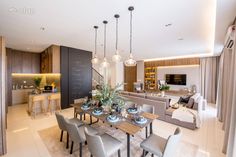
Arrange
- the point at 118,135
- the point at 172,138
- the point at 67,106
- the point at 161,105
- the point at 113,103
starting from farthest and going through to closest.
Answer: the point at 67,106
the point at 161,105
the point at 118,135
the point at 113,103
the point at 172,138

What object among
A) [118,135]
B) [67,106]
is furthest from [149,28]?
[67,106]

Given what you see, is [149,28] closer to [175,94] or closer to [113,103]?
[113,103]

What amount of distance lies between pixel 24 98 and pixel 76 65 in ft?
11.6

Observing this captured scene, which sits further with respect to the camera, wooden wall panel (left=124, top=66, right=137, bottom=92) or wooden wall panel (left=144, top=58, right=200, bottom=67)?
wooden wall panel (left=124, top=66, right=137, bottom=92)

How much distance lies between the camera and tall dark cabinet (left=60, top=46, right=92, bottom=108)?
5.43 metres

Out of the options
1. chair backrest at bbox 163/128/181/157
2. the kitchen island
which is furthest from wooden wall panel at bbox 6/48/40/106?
chair backrest at bbox 163/128/181/157

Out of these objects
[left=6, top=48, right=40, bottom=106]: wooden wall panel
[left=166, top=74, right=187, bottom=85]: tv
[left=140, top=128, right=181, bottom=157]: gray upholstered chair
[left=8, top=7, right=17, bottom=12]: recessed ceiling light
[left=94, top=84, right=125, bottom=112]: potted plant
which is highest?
[left=8, top=7, right=17, bottom=12]: recessed ceiling light

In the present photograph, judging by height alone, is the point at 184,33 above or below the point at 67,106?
above

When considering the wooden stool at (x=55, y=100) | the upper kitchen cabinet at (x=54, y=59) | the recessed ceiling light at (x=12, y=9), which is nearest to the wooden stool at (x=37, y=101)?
the wooden stool at (x=55, y=100)

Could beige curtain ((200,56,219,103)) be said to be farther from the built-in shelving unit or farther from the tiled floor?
the tiled floor

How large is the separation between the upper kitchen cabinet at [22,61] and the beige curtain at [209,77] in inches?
384

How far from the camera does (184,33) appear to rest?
3594 mm

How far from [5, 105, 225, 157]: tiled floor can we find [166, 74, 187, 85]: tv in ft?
11.5

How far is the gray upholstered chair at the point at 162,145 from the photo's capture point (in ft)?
5.39
